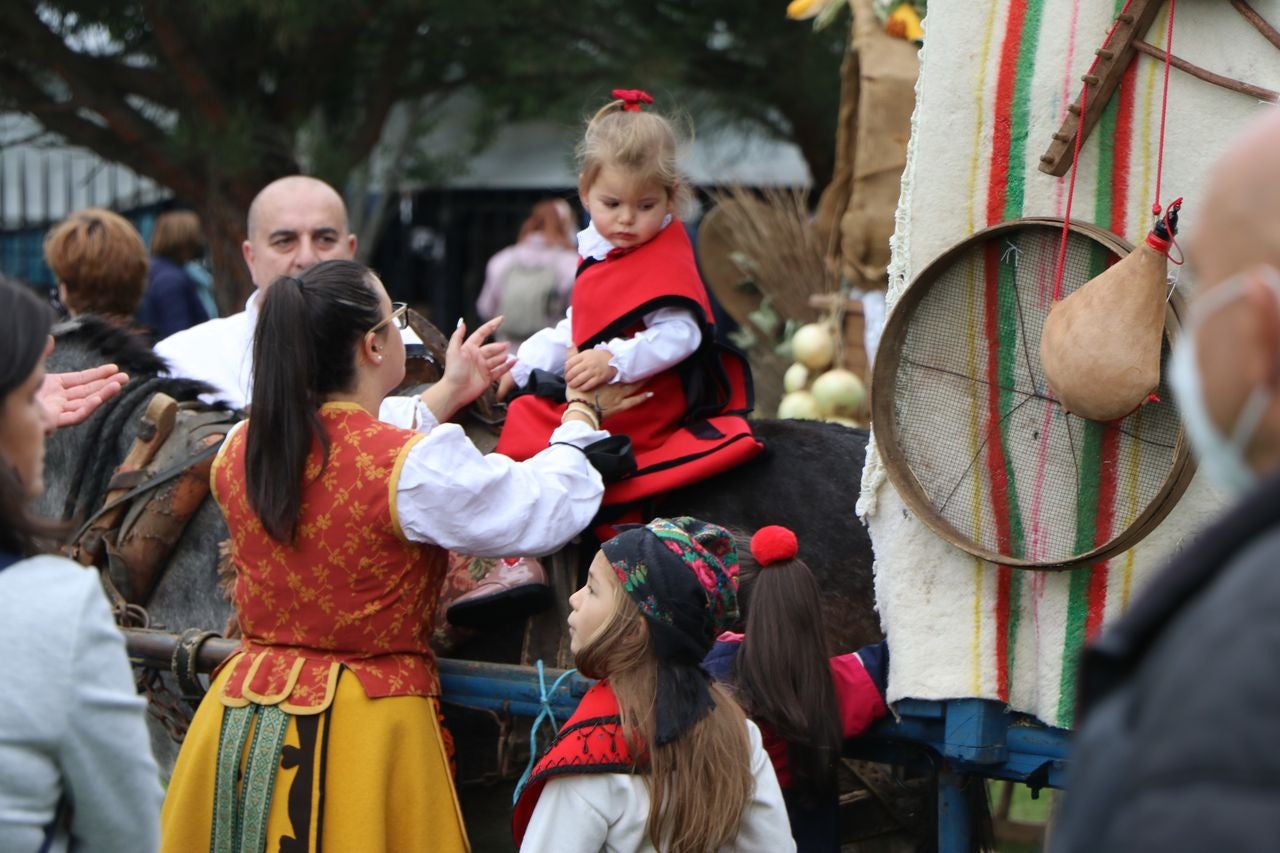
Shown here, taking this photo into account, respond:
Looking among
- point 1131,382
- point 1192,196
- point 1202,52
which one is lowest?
point 1131,382

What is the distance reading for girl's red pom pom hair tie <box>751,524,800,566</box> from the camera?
8.58 feet

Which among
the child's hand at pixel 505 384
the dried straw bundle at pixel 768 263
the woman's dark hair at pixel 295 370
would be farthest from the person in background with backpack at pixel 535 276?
the woman's dark hair at pixel 295 370

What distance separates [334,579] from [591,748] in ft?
1.86

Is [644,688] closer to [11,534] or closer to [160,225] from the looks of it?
[11,534]

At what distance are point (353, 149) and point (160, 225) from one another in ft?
3.69

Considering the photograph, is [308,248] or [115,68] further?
[115,68]

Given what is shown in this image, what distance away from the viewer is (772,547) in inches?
103

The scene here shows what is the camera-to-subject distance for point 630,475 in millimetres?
3092

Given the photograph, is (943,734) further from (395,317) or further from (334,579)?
(395,317)

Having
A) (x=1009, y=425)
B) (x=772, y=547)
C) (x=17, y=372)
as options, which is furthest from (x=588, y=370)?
(x=17, y=372)

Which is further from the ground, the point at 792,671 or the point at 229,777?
the point at 792,671

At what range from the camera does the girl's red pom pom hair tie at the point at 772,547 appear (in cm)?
262

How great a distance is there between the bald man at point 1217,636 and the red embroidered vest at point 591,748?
1221mm

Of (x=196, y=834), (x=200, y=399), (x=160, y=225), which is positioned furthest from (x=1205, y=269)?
(x=160, y=225)
